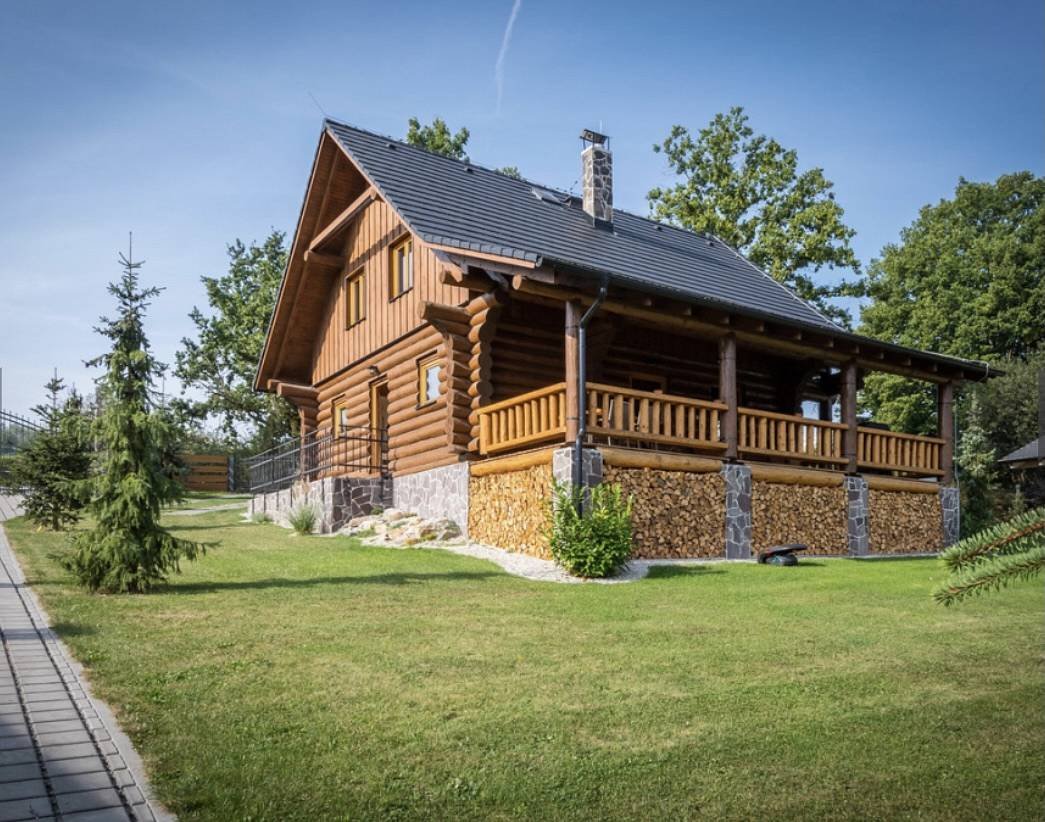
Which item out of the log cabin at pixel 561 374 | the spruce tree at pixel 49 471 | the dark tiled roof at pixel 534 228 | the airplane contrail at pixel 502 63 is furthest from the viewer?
the spruce tree at pixel 49 471

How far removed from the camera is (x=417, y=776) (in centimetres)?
425

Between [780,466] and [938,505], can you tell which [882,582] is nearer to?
[780,466]

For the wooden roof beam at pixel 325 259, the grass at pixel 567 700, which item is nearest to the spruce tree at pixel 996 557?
the grass at pixel 567 700

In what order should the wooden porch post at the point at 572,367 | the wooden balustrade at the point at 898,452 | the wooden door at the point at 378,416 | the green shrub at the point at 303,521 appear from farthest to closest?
1. the wooden door at the point at 378,416
2. the wooden balustrade at the point at 898,452
3. the green shrub at the point at 303,521
4. the wooden porch post at the point at 572,367

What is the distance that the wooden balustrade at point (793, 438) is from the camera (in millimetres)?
15016

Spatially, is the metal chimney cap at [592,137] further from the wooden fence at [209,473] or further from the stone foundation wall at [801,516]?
the wooden fence at [209,473]

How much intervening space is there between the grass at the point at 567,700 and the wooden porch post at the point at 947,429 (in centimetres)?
920

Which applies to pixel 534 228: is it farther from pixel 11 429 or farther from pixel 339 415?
pixel 11 429

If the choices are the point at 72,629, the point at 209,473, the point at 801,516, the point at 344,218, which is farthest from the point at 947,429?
the point at 209,473

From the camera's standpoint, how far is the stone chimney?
18906 millimetres

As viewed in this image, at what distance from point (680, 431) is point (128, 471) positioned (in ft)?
26.2

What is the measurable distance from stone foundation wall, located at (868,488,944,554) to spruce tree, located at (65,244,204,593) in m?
12.7

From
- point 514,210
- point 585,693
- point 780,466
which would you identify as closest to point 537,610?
point 585,693

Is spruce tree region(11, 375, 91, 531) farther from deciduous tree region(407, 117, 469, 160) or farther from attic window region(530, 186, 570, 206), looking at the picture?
deciduous tree region(407, 117, 469, 160)
